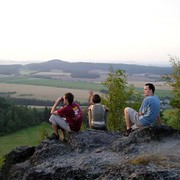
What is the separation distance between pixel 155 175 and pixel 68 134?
629cm

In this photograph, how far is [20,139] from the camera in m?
84.3

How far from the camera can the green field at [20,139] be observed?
75.8 meters

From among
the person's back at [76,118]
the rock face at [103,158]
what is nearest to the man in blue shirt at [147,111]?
the rock face at [103,158]

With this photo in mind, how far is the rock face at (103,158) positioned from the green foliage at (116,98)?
47.2ft

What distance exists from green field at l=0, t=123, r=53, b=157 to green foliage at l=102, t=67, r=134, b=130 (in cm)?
4192

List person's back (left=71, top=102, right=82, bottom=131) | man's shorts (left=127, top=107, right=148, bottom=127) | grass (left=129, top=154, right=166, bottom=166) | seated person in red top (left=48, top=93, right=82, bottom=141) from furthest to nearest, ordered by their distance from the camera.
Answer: person's back (left=71, top=102, right=82, bottom=131)
seated person in red top (left=48, top=93, right=82, bottom=141)
man's shorts (left=127, top=107, right=148, bottom=127)
grass (left=129, top=154, right=166, bottom=166)

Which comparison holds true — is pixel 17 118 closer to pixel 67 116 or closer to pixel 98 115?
pixel 98 115

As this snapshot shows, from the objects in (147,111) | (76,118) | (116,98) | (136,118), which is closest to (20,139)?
(116,98)

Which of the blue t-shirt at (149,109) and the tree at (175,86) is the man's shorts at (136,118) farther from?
the tree at (175,86)

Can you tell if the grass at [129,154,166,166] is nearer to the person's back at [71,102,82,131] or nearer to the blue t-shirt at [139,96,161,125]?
the blue t-shirt at [139,96,161,125]

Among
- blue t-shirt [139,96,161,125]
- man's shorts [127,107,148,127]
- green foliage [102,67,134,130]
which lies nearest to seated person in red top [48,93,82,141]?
man's shorts [127,107,148,127]

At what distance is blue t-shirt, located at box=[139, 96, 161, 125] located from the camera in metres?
14.8

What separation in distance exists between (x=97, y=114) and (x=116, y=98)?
632 inches

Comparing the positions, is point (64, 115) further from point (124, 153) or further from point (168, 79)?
point (168, 79)
